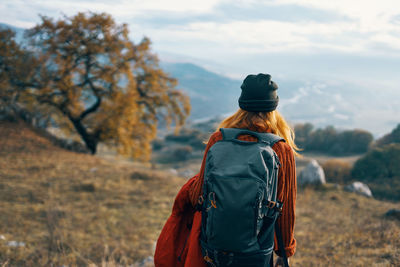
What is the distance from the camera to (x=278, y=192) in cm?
214

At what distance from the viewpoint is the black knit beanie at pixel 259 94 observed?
2.18 m

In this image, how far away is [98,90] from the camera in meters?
18.7

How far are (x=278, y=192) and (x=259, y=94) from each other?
0.71m

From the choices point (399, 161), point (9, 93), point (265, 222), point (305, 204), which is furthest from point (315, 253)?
point (9, 93)

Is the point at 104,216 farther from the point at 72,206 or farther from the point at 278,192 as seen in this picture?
the point at 278,192

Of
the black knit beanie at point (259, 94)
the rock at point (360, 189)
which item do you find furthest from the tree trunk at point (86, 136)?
the black knit beanie at point (259, 94)

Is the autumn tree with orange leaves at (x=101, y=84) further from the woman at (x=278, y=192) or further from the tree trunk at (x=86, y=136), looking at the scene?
the woman at (x=278, y=192)

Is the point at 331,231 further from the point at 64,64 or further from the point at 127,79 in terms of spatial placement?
the point at 64,64

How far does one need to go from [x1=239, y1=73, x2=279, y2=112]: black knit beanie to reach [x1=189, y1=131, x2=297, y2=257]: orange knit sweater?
0.23m

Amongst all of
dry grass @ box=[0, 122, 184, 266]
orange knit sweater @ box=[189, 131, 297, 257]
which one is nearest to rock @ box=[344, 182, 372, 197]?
dry grass @ box=[0, 122, 184, 266]

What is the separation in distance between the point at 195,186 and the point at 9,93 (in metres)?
18.6

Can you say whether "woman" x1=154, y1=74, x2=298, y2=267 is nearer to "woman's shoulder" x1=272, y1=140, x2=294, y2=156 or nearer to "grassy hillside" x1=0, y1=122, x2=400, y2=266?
"woman's shoulder" x1=272, y1=140, x2=294, y2=156

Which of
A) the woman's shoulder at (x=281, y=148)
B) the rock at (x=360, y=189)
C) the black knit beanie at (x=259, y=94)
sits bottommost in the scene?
the rock at (x=360, y=189)

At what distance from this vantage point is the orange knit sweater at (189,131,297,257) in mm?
2115
